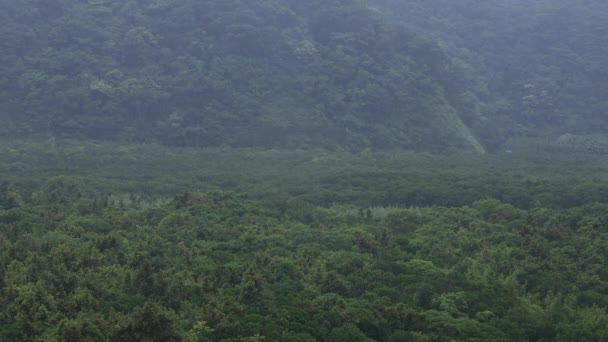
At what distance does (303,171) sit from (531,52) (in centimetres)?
4307

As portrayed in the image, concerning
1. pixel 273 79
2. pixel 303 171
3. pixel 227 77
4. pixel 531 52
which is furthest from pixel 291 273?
pixel 531 52

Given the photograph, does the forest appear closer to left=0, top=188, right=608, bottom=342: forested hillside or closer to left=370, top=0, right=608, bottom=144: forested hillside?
left=0, top=188, right=608, bottom=342: forested hillside

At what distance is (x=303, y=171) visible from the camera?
159 ft

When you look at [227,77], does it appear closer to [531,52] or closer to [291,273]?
[531,52]

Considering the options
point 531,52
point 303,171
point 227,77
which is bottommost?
point 303,171

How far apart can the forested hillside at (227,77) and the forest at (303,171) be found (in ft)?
0.66

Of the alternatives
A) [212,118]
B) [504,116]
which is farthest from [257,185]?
[504,116]

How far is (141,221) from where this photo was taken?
30.9 metres

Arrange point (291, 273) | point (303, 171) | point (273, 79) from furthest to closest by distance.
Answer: point (273, 79) → point (303, 171) → point (291, 273)

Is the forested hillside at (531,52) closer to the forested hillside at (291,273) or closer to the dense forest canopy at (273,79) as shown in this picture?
the dense forest canopy at (273,79)

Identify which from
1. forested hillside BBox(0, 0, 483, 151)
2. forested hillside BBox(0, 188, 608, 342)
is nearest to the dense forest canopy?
forested hillside BBox(0, 0, 483, 151)

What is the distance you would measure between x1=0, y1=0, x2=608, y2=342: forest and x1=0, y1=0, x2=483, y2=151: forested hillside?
20cm

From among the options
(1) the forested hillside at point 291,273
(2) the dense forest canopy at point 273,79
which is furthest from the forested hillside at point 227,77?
(1) the forested hillside at point 291,273

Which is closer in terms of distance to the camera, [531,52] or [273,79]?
[273,79]
